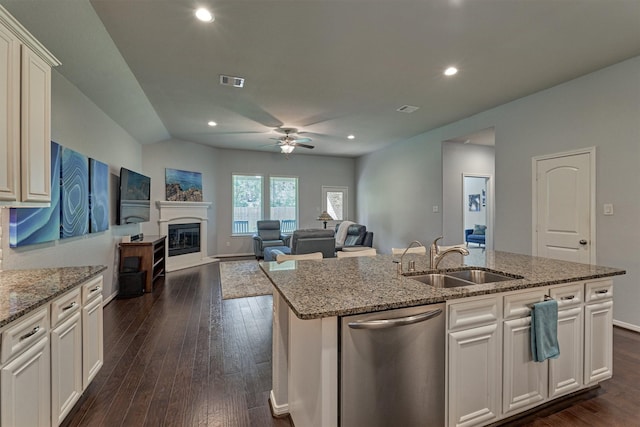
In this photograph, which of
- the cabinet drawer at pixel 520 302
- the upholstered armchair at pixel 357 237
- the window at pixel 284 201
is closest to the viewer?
the cabinet drawer at pixel 520 302

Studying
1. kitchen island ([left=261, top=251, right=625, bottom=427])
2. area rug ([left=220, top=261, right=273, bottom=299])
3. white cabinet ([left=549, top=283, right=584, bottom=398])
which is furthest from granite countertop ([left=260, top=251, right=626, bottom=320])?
area rug ([left=220, top=261, right=273, bottom=299])

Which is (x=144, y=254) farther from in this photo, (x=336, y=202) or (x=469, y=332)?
(x=336, y=202)

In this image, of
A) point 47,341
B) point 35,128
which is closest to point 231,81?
point 35,128

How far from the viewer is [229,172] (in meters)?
7.97

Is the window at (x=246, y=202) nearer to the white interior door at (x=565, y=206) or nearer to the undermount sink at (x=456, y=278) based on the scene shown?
the white interior door at (x=565, y=206)

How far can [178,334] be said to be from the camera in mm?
3088

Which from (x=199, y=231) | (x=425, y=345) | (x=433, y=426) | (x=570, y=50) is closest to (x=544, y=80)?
(x=570, y=50)

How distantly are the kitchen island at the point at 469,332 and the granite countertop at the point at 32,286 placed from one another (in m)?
1.18

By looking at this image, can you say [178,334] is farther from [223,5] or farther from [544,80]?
[544,80]

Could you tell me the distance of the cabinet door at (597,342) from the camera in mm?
1975

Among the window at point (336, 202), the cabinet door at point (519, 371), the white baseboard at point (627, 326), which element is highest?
the window at point (336, 202)

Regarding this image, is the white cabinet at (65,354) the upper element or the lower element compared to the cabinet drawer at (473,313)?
lower

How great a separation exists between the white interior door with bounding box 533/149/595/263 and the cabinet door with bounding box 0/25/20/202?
5.41 metres

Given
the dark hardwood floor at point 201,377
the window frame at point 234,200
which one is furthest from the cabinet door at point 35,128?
the window frame at point 234,200
